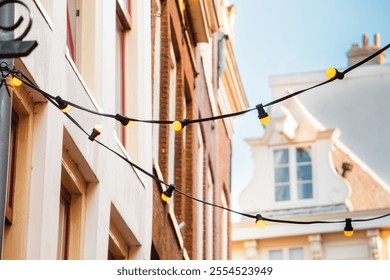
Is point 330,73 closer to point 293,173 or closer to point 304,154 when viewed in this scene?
point 293,173

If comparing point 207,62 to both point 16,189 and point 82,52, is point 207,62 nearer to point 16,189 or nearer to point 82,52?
point 82,52

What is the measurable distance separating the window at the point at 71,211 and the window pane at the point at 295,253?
24158 millimetres

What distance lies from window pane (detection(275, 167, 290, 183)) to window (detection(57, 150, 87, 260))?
25561 mm

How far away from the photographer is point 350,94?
4056cm

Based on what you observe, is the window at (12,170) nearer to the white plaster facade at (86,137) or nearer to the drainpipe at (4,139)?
the white plaster facade at (86,137)

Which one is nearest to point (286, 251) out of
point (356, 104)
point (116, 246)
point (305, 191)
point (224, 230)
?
point (305, 191)

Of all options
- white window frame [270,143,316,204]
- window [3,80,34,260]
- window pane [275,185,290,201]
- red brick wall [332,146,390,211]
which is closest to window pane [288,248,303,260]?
white window frame [270,143,316,204]

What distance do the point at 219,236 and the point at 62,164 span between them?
15.9 metres

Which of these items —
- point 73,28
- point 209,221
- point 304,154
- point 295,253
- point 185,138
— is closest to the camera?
point 73,28

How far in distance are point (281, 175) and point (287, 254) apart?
237 cm

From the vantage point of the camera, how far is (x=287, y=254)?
37.4 metres

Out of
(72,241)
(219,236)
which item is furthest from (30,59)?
(219,236)

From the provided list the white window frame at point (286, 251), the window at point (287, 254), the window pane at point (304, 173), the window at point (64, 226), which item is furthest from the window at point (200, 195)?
the window pane at point (304, 173)

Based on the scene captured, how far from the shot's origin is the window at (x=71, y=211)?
12727mm
